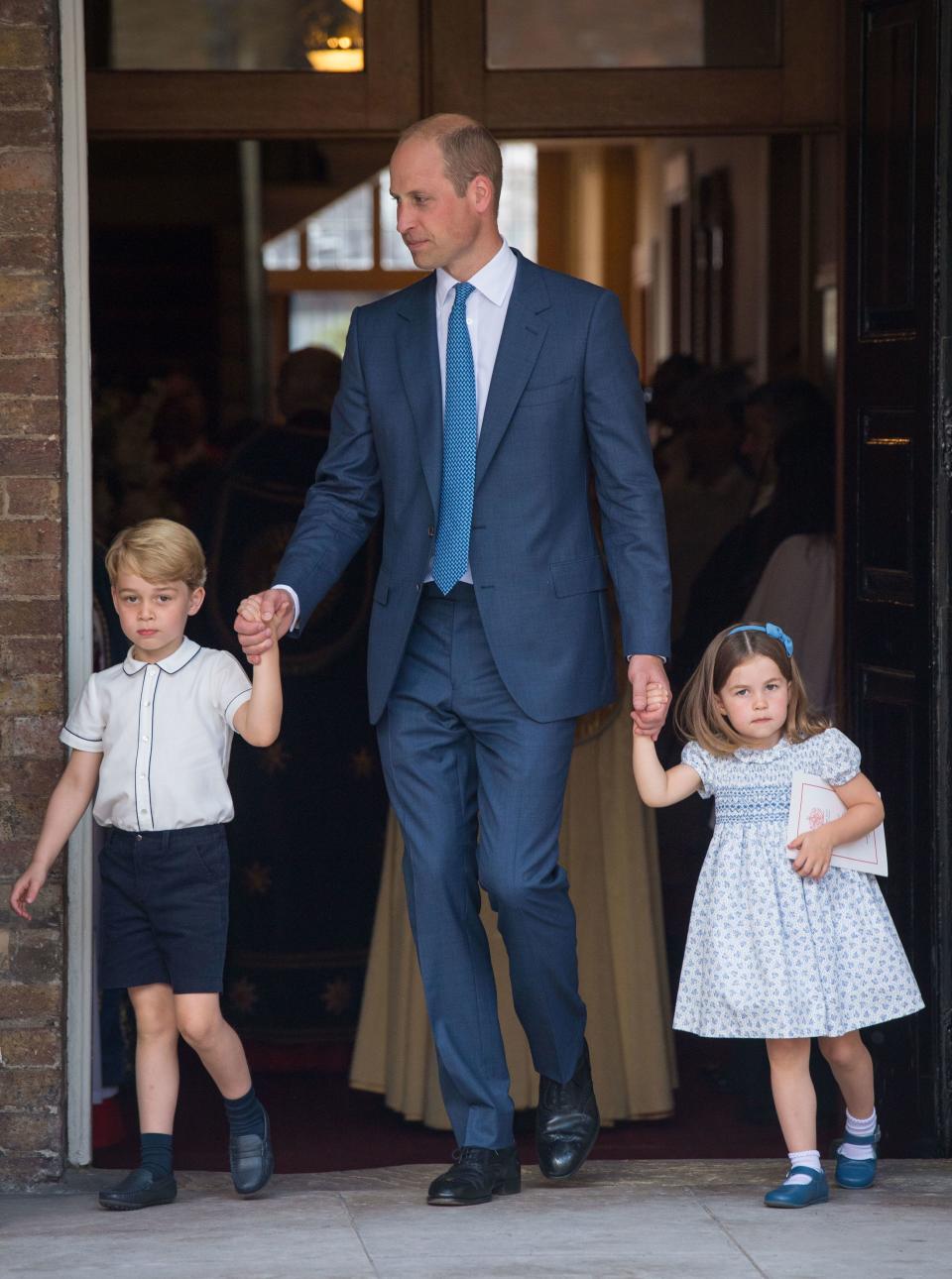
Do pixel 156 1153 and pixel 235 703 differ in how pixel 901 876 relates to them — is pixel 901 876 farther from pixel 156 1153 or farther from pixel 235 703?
pixel 156 1153

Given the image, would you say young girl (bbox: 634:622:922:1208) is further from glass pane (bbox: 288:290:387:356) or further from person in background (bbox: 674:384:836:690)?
glass pane (bbox: 288:290:387:356)

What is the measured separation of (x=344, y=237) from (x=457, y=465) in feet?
48.4

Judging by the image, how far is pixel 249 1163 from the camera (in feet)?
13.1

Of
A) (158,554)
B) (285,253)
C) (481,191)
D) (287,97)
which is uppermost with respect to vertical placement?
(285,253)

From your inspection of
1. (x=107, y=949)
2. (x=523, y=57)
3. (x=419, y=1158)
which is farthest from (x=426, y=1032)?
(x=523, y=57)

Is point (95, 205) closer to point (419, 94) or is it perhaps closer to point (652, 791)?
point (419, 94)

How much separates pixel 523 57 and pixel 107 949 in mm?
2688

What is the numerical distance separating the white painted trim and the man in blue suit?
540 millimetres

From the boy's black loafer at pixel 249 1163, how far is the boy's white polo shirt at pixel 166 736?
0.62 meters

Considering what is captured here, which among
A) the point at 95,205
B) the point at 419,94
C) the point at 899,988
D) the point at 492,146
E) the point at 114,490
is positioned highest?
the point at 95,205

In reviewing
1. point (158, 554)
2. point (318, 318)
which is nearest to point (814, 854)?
point (158, 554)

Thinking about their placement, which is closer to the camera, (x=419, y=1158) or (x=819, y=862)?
(x=819, y=862)

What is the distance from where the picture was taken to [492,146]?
3926 millimetres

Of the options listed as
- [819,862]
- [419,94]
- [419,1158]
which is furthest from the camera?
[419,94]
